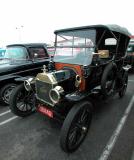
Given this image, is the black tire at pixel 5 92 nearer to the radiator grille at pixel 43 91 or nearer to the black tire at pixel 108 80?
the radiator grille at pixel 43 91

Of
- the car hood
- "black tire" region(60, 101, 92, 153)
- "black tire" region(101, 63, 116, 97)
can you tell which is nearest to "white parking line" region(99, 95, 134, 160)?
"black tire" region(60, 101, 92, 153)

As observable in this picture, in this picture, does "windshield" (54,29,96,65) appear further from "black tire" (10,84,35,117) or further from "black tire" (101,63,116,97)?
"black tire" (10,84,35,117)

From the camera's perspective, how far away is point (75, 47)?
3.98 metres

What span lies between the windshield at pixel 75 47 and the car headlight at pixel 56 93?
96 cm

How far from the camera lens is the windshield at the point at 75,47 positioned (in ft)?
12.0

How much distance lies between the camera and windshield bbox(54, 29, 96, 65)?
3.65 m

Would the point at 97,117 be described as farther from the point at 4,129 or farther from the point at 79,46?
the point at 4,129

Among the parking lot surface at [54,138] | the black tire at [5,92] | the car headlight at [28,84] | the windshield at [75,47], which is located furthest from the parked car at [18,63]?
the windshield at [75,47]

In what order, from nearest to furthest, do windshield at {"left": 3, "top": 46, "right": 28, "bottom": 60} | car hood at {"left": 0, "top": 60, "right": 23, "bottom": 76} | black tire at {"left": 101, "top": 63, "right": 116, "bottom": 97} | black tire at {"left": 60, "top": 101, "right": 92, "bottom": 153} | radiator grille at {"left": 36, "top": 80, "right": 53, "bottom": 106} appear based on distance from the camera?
black tire at {"left": 60, "top": 101, "right": 92, "bottom": 153}, radiator grille at {"left": 36, "top": 80, "right": 53, "bottom": 106}, black tire at {"left": 101, "top": 63, "right": 116, "bottom": 97}, car hood at {"left": 0, "top": 60, "right": 23, "bottom": 76}, windshield at {"left": 3, "top": 46, "right": 28, "bottom": 60}

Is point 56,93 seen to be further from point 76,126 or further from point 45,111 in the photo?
point 76,126

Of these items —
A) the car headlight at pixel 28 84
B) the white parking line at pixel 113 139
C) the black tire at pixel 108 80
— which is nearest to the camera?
the white parking line at pixel 113 139

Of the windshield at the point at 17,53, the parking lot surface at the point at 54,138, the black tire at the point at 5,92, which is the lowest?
the parking lot surface at the point at 54,138

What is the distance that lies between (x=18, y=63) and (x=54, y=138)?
9.78 ft

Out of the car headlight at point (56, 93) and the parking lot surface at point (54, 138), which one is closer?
the parking lot surface at point (54, 138)
